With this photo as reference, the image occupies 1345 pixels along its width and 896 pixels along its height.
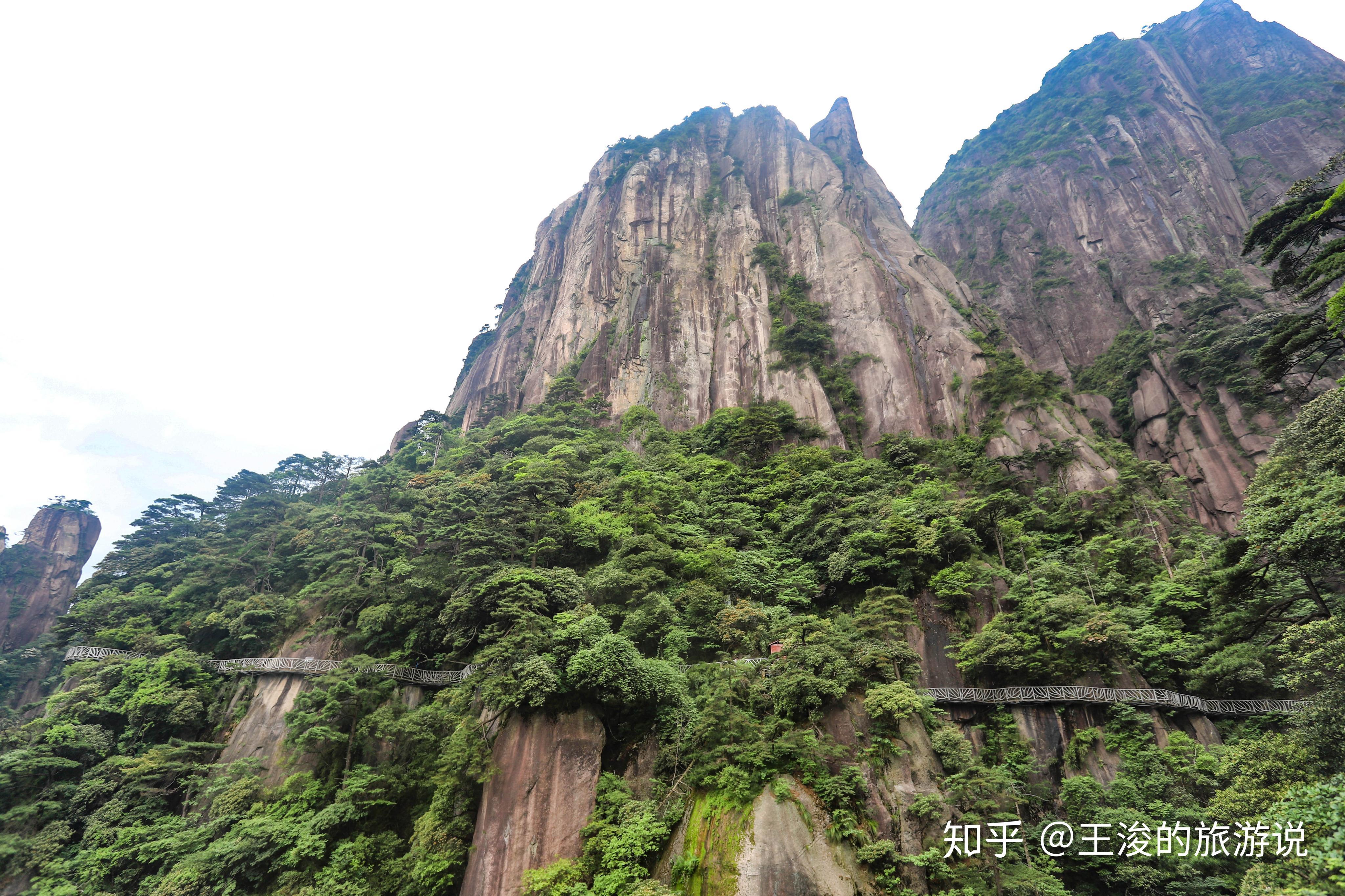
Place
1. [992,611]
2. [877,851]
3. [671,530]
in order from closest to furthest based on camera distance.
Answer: [877,851]
[992,611]
[671,530]

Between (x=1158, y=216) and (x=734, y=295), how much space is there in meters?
38.1

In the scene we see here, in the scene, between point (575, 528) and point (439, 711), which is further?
point (575, 528)

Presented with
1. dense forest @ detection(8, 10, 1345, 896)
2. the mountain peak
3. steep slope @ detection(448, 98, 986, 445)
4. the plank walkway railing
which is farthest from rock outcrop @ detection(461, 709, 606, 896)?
the mountain peak

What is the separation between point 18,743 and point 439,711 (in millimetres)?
14347

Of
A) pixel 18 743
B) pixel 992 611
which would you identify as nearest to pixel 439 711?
pixel 18 743

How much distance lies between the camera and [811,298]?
46.1 metres

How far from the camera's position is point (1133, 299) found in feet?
147

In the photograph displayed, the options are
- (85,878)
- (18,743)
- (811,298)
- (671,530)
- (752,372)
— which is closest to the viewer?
(85,878)

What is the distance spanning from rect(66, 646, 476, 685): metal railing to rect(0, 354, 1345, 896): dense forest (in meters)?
0.49

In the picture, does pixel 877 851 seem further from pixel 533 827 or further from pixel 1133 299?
pixel 1133 299

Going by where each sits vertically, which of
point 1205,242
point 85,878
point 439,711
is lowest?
point 85,878

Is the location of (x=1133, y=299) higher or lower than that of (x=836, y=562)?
higher

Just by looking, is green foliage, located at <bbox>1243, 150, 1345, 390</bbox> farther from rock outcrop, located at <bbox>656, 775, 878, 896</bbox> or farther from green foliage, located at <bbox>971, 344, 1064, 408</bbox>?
green foliage, located at <bbox>971, 344, 1064, 408</bbox>

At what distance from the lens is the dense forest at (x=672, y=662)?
40.5 ft
